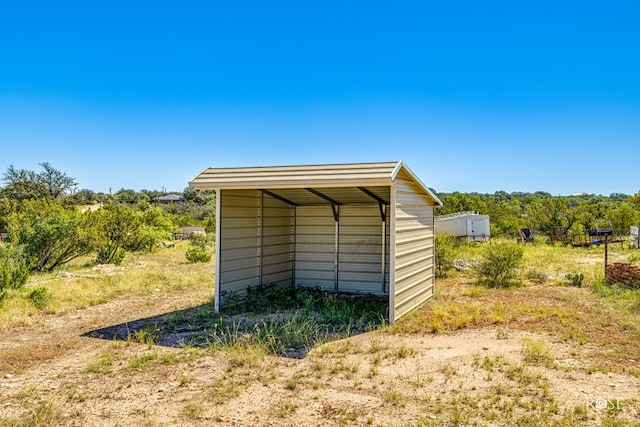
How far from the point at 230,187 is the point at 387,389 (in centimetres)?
431

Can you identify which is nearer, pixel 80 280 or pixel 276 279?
pixel 276 279

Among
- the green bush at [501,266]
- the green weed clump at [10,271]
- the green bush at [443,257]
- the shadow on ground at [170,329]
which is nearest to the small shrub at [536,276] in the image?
the green bush at [501,266]

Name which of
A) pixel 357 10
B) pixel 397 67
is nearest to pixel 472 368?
pixel 357 10

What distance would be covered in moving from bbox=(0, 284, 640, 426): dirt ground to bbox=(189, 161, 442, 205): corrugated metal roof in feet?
7.64

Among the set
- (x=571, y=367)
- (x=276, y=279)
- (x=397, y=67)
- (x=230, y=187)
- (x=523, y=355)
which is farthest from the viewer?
(x=397, y=67)

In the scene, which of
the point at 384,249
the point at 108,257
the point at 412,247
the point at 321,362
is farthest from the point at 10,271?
the point at 412,247

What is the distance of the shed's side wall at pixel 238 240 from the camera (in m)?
7.88

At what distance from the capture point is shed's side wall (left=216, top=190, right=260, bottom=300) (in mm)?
7875

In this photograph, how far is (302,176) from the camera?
6988mm

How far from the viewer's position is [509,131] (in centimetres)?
2041

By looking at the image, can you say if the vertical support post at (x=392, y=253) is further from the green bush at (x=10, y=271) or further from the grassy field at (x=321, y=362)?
the green bush at (x=10, y=271)

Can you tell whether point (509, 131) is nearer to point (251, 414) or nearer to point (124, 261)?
point (124, 261)

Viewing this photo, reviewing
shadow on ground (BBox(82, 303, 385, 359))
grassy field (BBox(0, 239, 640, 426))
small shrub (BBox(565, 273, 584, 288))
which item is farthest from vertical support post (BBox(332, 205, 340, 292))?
small shrub (BBox(565, 273, 584, 288))

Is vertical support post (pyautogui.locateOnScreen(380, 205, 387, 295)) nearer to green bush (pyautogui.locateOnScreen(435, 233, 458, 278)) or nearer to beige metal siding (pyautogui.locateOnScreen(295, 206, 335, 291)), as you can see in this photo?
beige metal siding (pyautogui.locateOnScreen(295, 206, 335, 291))
